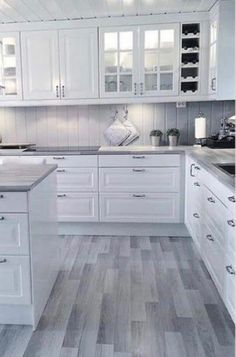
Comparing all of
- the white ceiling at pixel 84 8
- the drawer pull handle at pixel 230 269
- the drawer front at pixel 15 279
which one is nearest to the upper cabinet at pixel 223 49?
the white ceiling at pixel 84 8

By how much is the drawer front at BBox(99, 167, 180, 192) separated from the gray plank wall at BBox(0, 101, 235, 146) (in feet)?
2.16

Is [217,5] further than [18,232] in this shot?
Yes

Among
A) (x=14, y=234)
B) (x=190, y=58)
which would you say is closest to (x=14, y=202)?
(x=14, y=234)

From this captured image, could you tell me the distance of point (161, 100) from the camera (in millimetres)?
3748

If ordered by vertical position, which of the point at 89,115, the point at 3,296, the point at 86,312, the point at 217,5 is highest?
the point at 217,5

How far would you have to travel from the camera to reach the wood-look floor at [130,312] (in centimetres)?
193

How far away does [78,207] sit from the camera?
3684 millimetres

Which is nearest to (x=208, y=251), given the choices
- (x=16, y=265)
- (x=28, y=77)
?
(x=16, y=265)

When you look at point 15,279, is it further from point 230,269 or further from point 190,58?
point 190,58

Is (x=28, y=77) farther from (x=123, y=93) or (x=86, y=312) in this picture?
(x=86, y=312)

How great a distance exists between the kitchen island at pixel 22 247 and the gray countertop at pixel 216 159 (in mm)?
1088

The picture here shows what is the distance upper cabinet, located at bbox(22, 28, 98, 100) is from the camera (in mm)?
3686

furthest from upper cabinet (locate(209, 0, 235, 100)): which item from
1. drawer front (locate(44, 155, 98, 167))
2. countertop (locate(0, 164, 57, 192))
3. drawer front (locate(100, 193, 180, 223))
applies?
countertop (locate(0, 164, 57, 192))

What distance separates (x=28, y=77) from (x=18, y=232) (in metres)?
2.33
